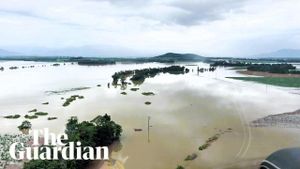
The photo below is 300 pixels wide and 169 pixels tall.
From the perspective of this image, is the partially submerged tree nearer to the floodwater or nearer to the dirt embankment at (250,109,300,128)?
the floodwater

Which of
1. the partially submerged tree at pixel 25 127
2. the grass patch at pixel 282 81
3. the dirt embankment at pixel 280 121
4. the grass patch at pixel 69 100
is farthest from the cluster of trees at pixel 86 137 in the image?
the grass patch at pixel 282 81

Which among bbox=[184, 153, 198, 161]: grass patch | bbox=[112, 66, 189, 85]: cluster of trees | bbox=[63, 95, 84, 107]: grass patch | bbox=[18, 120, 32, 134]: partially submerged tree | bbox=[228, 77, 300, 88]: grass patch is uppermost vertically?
bbox=[112, 66, 189, 85]: cluster of trees

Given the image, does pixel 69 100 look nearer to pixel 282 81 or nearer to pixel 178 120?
pixel 178 120

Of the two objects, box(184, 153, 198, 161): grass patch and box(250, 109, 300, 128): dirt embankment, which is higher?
box(250, 109, 300, 128): dirt embankment

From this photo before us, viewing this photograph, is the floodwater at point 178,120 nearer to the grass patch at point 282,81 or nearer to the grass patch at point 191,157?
the grass patch at point 191,157

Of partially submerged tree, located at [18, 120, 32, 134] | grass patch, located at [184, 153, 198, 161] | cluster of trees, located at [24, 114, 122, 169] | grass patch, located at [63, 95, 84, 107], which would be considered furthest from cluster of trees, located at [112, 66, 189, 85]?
grass patch, located at [184, 153, 198, 161]

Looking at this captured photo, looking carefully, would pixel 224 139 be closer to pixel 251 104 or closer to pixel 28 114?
pixel 251 104

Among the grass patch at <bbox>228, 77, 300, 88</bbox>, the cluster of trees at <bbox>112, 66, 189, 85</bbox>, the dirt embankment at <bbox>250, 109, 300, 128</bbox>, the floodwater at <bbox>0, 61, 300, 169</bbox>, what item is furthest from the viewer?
the cluster of trees at <bbox>112, 66, 189, 85</bbox>

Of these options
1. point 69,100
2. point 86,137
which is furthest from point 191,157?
point 69,100
